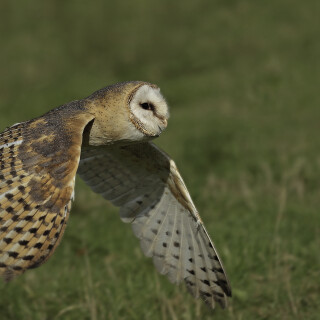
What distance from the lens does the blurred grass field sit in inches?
216

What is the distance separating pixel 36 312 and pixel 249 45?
410 inches

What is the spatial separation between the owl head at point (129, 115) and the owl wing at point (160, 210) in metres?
0.57

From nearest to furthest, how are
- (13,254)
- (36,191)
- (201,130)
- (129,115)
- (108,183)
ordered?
(13,254), (36,191), (129,115), (108,183), (201,130)

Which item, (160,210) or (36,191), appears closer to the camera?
(36,191)

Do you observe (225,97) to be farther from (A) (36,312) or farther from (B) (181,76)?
(A) (36,312)

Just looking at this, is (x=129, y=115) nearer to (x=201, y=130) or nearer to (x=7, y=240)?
(x=7, y=240)

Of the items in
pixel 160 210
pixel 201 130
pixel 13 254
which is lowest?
pixel 13 254

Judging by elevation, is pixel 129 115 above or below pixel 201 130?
below

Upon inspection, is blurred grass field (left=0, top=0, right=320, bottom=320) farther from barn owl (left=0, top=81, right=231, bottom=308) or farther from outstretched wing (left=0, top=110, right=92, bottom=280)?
outstretched wing (left=0, top=110, right=92, bottom=280)

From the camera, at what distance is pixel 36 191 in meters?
3.88

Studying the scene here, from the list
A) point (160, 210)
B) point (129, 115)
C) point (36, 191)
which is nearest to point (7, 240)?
point (36, 191)

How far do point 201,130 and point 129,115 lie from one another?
236 inches

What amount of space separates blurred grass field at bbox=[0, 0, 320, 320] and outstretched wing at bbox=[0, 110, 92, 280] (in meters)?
1.29

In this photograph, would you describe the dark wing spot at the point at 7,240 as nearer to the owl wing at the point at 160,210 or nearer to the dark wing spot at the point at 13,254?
the dark wing spot at the point at 13,254
